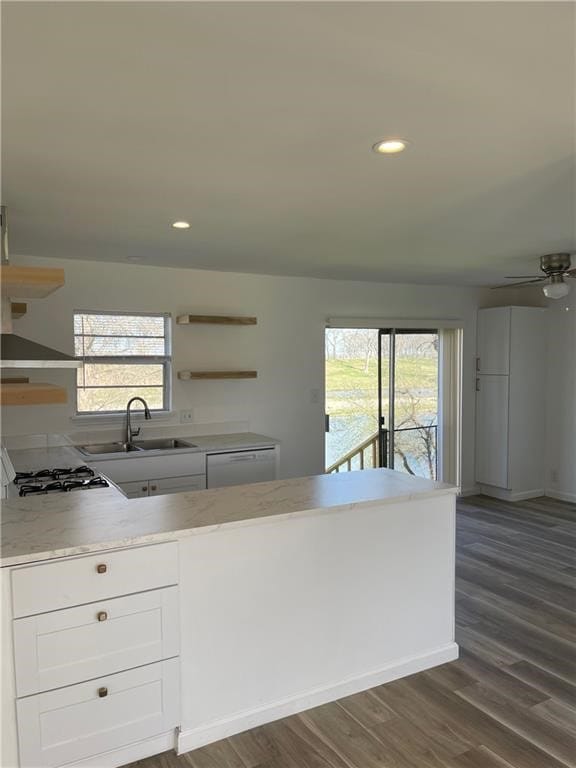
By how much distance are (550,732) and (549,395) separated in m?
4.56

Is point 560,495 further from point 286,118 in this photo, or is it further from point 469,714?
point 286,118

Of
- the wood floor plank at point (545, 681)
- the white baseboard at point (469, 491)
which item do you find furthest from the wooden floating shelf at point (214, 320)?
the white baseboard at point (469, 491)

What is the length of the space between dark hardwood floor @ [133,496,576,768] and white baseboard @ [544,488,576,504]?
265 centimetres

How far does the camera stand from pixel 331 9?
4.03ft

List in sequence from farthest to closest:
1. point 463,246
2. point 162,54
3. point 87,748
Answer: point 463,246
point 87,748
point 162,54

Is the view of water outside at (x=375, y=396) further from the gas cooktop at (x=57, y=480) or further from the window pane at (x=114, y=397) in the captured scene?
the gas cooktop at (x=57, y=480)

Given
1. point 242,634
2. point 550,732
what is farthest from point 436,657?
point 242,634

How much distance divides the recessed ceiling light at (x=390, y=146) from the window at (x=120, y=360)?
2982 mm

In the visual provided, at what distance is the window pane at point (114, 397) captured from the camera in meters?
4.39

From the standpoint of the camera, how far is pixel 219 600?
87.5 inches

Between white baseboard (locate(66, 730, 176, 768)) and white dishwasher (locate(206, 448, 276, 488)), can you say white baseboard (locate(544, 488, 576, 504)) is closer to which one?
white dishwasher (locate(206, 448, 276, 488))

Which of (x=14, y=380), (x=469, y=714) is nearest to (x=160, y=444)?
(x=14, y=380)

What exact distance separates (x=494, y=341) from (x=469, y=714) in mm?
4486

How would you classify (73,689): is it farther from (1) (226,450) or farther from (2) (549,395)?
(2) (549,395)
